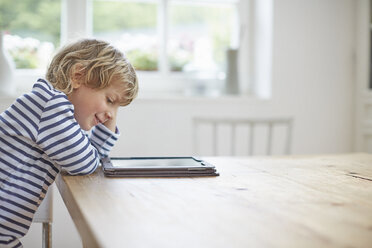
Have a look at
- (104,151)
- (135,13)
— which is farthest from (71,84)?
(135,13)

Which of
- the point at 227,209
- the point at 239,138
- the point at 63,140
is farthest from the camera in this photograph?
the point at 239,138

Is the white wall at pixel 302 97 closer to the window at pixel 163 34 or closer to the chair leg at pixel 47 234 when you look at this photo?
the window at pixel 163 34

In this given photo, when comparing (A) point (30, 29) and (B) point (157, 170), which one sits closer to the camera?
(B) point (157, 170)

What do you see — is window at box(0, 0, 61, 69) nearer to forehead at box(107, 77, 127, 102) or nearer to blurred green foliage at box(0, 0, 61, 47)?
blurred green foliage at box(0, 0, 61, 47)

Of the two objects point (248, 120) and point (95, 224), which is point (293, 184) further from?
point (248, 120)

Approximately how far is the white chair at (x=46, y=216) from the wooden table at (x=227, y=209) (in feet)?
0.52

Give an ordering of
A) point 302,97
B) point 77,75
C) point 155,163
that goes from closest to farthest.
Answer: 1. point 155,163
2. point 77,75
3. point 302,97

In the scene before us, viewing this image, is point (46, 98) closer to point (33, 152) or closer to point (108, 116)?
point (33, 152)

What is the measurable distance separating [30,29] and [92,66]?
1543mm

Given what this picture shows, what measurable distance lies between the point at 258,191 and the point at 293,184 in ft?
0.39

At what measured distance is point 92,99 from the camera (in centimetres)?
130

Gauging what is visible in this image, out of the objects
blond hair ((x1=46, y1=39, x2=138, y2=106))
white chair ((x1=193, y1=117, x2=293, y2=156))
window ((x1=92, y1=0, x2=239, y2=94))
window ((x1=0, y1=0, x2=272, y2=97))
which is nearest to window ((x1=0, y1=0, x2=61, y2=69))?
window ((x1=0, y1=0, x2=272, y2=97))

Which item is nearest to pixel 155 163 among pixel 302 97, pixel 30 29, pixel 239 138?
pixel 239 138

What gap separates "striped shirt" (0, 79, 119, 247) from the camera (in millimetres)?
1067
